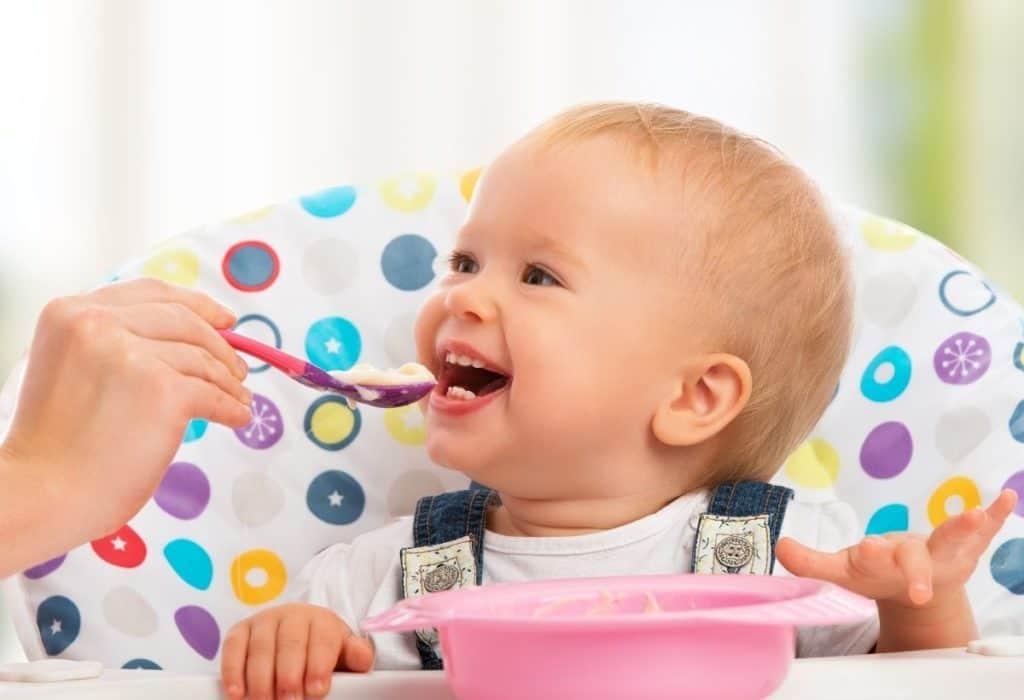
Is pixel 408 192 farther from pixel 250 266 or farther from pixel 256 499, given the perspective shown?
pixel 256 499

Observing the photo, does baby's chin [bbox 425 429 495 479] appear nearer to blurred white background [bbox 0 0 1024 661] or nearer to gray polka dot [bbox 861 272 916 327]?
gray polka dot [bbox 861 272 916 327]

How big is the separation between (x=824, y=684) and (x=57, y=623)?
580 mm

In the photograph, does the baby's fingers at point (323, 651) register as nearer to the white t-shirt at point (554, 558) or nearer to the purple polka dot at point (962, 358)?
the white t-shirt at point (554, 558)

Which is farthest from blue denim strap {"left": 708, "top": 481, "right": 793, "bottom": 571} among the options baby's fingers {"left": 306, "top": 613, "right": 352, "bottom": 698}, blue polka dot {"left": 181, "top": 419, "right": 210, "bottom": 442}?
blue polka dot {"left": 181, "top": 419, "right": 210, "bottom": 442}

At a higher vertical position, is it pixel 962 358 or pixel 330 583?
pixel 962 358

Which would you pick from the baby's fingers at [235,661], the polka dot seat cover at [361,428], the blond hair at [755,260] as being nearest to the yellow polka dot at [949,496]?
the polka dot seat cover at [361,428]

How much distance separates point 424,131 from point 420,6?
195 mm

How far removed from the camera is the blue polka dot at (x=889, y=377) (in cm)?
113

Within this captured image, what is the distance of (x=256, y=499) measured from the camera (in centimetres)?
110

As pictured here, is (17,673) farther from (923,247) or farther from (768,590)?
(923,247)

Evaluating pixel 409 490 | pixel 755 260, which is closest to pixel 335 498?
pixel 409 490

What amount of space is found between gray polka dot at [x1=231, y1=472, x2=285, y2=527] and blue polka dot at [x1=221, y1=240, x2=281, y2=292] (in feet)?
0.56

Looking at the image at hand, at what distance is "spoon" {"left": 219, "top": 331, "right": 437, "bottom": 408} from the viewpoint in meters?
0.84

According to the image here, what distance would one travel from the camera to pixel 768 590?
0.65 metres
